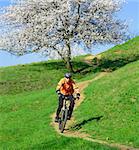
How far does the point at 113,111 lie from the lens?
2623cm

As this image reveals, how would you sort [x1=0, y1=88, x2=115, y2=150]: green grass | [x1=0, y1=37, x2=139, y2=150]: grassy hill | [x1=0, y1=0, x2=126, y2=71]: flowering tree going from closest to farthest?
[x1=0, y1=88, x2=115, y2=150]: green grass → [x1=0, y1=37, x2=139, y2=150]: grassy hill → [x1=0, y1=0, x2=126, y2=71]: flowering tree

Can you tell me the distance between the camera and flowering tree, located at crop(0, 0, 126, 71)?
155 feet

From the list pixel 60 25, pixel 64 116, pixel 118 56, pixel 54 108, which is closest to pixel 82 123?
pixel 64 116

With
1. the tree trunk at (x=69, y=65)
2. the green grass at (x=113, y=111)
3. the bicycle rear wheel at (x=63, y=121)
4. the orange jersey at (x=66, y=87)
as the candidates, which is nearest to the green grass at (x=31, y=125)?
the bicycle rear wheel at (x=63, y=121)

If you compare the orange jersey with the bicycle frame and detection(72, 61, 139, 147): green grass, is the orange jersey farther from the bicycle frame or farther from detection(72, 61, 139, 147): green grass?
detection(72, 61, 139, 147): green grass

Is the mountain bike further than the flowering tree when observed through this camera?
No

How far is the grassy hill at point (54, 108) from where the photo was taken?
68.4ft

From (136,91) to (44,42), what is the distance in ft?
64.7

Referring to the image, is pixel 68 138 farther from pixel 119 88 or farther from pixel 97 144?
pixel 119 88

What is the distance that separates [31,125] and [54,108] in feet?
17.3

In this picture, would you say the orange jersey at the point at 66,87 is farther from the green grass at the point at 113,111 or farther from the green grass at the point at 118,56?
the green grass at the point at 118,56

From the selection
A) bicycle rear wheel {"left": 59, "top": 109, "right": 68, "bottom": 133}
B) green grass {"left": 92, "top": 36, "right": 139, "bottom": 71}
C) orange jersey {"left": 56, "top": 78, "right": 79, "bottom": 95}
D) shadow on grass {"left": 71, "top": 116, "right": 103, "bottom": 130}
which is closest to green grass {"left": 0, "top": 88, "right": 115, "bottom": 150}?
bicycle rear wheel {"left": 59, "top": 109, "right": 68, "bottom": 133}

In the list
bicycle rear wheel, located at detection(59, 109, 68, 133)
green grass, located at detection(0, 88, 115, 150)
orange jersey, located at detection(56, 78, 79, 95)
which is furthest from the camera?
orange jersey, located at detection(56, 78, 79, 95)

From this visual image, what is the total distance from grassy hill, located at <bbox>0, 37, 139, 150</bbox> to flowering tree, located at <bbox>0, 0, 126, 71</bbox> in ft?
8.78
